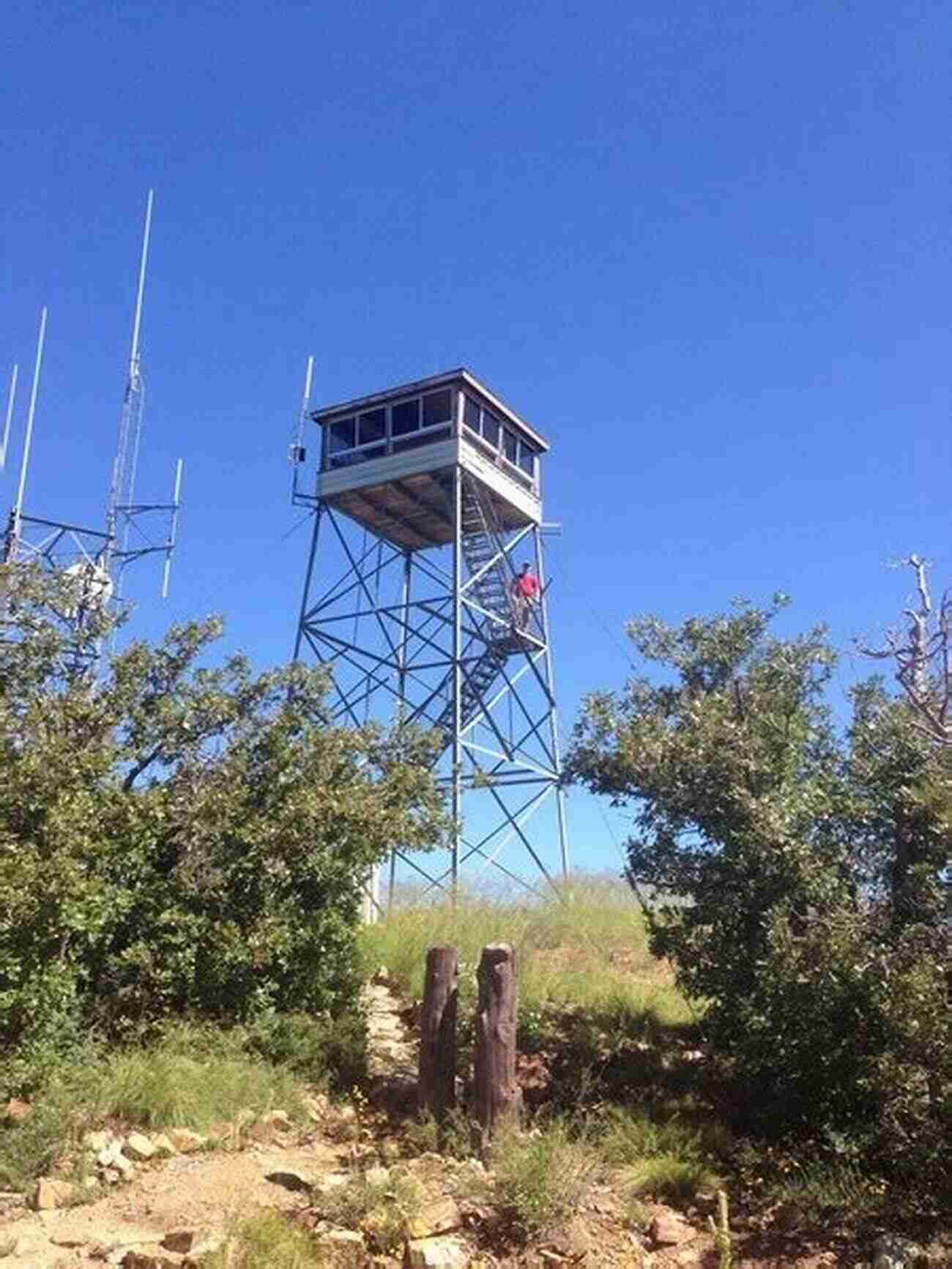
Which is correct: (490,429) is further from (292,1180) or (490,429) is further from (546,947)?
(292,1180)

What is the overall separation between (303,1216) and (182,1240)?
914mm

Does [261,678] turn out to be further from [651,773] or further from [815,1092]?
[815,1092]

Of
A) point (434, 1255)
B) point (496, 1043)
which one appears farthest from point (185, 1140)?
point (434, 1255)

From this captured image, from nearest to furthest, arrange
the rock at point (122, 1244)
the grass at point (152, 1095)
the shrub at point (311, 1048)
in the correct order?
1. the rock at point (122, 1244)
2. the grass at point (152, 1095)
3. the shrub at point (311, 1048)

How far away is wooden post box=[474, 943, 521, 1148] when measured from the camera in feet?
29.9

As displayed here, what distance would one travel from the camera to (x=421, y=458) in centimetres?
1972

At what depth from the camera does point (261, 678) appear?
1230cm

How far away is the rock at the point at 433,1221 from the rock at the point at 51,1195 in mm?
2381

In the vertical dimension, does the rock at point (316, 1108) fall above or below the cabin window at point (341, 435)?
below

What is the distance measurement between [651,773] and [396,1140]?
396 centimetres

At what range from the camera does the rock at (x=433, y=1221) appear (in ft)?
24.1

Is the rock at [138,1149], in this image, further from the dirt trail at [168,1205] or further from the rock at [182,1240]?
the rock at [182,1240]

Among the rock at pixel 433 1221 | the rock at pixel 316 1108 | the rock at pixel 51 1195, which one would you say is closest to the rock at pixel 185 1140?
the rock at pixel 51 1195

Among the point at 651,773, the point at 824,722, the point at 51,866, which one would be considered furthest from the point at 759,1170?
the point at 51,866
